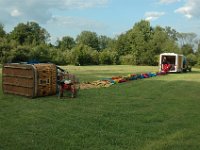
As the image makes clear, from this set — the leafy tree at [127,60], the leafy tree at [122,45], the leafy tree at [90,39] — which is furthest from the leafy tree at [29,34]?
the leafy tree at [127,60]

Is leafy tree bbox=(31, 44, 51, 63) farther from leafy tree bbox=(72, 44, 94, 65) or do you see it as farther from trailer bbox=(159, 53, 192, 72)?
trailer bbox=(159, 53, 192, 72)

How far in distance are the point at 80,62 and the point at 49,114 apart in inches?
2281

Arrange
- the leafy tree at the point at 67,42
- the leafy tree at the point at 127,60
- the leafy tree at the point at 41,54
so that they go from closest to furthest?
the leafy tree at the point at 41,54, the leafy tree at the point at 127,60, the leafy tree at the point at 67,42

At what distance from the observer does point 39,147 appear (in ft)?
23.9

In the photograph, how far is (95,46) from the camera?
119 metres

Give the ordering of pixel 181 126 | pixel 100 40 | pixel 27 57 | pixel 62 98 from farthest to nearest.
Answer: pixel 100 40 < pixel 27 57 < pixel 62 98 < pixel 181 126

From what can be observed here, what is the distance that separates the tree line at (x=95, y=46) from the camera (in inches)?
2512

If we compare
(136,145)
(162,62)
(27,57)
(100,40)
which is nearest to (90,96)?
(136,145)

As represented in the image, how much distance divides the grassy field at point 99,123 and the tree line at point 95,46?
30.5 meters

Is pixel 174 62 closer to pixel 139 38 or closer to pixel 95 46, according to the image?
pixel 139 38

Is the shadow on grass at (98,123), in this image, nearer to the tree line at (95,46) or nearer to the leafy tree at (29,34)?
the tree line at (95,46)

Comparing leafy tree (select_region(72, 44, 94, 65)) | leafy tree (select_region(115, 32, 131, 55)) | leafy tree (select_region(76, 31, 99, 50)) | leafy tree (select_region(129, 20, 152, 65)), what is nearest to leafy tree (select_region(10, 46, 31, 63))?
leafy tree (select_region(72, 44, 94, 65))

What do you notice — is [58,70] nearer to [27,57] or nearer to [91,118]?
[91,118]

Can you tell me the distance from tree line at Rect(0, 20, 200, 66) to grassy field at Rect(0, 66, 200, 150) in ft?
100
